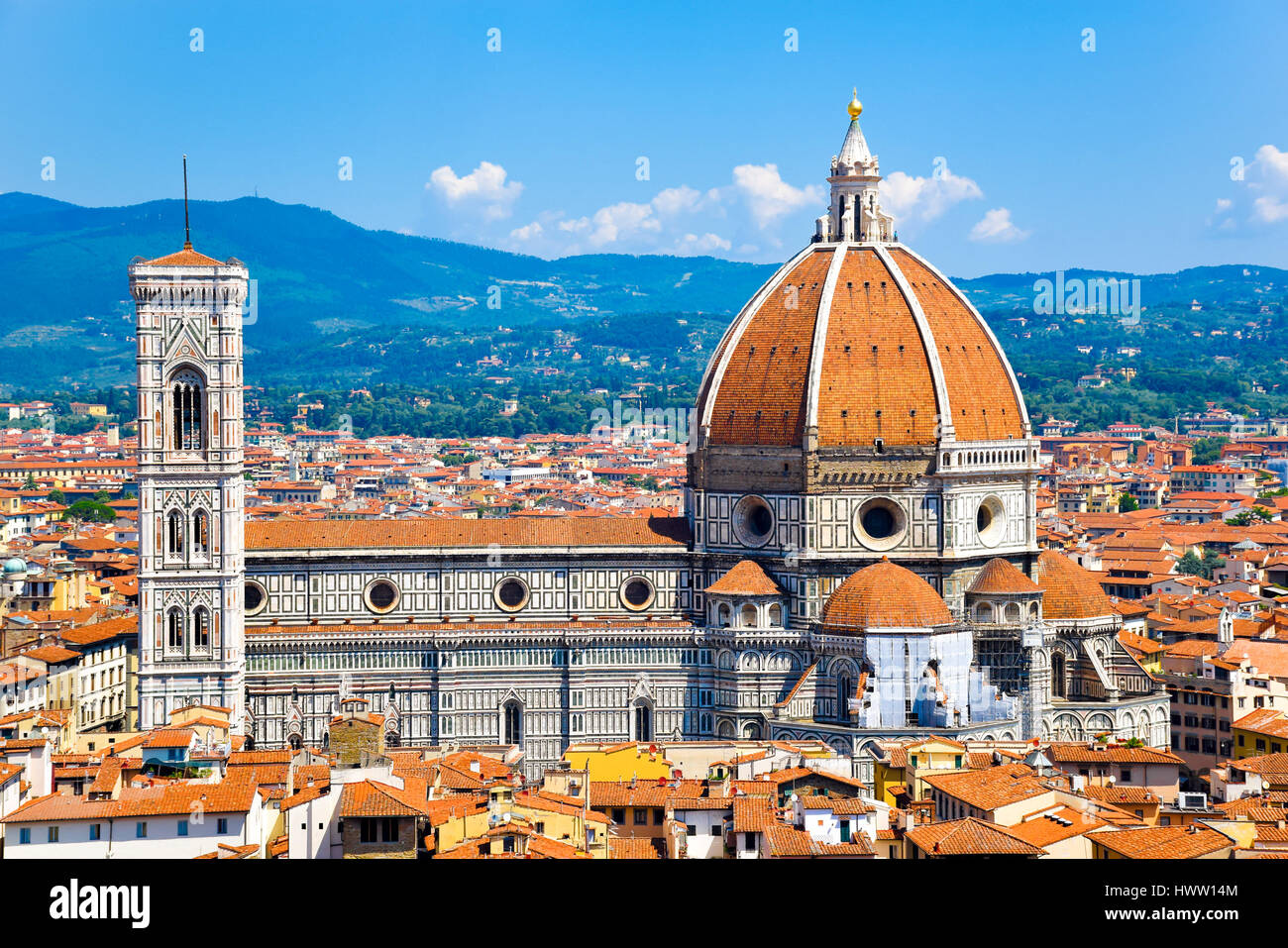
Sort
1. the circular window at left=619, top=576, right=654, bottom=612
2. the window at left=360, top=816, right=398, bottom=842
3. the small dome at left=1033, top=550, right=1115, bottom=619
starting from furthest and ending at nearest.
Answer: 1. the circular window at left=619, top=576, right=654, bottom=612
2. the small dome at left=1033, top=550, right=1115, bottom=619
3. the window at left=360, top=816, right=398, bottom=842

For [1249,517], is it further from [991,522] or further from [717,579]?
[717,579]

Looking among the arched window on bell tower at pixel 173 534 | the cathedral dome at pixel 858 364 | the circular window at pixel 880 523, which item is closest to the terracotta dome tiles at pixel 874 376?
the cathedral dome at pixel 858 364

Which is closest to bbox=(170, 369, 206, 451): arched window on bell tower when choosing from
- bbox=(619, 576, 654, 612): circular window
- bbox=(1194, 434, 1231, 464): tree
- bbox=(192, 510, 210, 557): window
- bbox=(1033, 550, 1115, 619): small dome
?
bbox=(192, 510, 210, 557): window

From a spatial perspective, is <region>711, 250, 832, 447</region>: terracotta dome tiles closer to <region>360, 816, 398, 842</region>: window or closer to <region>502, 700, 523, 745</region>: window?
<region>502, 700, 523, 745</region>: window

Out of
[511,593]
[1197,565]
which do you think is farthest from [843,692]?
[1197,565]

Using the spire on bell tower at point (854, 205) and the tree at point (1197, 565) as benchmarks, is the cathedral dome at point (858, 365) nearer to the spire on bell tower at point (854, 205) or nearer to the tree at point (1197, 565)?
the spire on bell tower at point (854, 205)

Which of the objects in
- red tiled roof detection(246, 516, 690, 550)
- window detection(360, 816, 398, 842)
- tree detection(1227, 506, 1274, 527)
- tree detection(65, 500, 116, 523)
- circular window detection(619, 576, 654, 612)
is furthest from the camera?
tree detection(65, 500, 116, 523)

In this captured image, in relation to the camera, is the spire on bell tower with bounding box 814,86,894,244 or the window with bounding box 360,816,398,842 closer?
the window with bounding box 360,816,398,842
